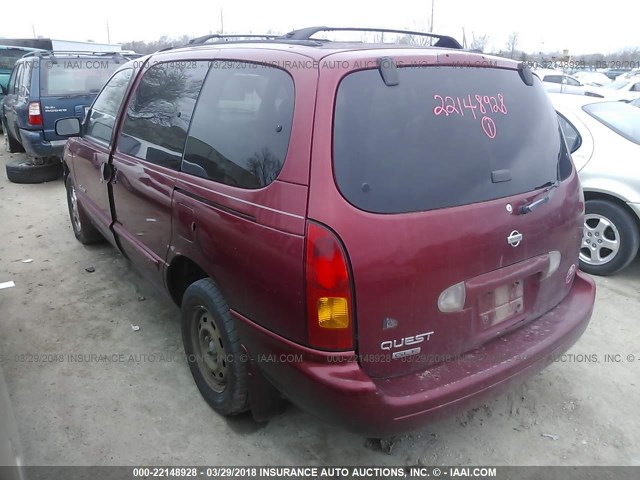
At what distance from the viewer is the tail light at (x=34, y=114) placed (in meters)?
7.39

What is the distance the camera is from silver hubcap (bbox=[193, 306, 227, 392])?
8.59ft

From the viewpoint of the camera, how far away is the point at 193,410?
2.80 meters

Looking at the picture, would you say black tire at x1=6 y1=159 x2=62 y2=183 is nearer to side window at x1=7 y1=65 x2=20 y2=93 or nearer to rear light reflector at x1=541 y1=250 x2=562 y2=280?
side window at x1=7 y1=65 x2=20 y2=93

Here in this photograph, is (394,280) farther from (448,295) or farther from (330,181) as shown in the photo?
(330,181)

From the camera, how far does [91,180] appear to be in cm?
411

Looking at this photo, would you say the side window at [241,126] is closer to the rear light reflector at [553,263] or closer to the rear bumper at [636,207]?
the rear light reflector at [553,263]

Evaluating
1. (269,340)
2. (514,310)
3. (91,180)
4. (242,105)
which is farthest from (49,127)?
(514,310)

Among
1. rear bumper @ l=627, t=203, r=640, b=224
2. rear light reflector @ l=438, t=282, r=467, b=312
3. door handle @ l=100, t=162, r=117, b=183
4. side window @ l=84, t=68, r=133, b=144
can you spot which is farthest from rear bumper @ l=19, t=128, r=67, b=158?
rear bumper @ l=627, t=203, r=640, b=224

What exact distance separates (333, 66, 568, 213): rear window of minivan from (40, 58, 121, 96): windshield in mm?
6787

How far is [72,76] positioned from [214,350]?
22.4 feet

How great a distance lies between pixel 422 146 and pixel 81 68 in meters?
7.54

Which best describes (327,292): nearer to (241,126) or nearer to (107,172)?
(241,126)

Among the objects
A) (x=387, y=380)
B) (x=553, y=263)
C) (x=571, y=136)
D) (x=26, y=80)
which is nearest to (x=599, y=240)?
(x=571, y=136)

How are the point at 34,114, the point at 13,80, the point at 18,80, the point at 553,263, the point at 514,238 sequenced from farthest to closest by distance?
the point at 13,80 < the point at 18,80 < the point at 34,114 < the point at 553,263 < the point at 514,238
